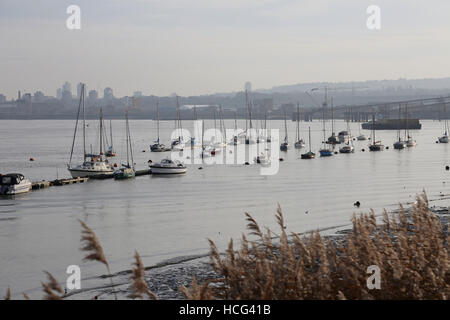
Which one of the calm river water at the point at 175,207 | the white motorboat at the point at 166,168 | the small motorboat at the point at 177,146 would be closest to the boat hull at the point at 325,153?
the calm river water at the point at 175,207

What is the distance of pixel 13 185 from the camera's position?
41.3 meters

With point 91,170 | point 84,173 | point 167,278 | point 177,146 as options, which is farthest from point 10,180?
point 177,146

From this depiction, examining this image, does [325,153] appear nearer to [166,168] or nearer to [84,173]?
[166,168]

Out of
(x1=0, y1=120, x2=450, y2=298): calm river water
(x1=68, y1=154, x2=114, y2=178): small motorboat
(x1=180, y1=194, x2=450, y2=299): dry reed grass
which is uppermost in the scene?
(x1=180, y1=194, x2=450, y2=299): dry reed grass

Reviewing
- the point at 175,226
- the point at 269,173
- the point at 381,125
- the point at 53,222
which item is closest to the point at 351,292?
the point at 175,226

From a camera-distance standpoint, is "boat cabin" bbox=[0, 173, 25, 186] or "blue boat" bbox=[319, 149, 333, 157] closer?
"boat cabin" bbox=[0, 173, 25, 186]

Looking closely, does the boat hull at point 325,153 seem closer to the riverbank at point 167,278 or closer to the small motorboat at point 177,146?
the small motorboat at point 177,146

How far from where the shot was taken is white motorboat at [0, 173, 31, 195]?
135 ft

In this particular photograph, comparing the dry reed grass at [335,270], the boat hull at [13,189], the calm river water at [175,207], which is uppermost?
the dry reed grass at [335,270]

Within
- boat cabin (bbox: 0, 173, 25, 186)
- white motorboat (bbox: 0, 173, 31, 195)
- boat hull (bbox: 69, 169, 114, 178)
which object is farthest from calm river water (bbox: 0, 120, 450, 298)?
boat hull (bbox: 69, 169, 114, 178)

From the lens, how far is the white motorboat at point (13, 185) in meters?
41.2

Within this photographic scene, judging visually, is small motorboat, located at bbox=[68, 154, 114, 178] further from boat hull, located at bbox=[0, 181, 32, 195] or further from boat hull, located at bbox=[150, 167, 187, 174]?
boat hull, located at bbox=[0, 181, 32, 195]

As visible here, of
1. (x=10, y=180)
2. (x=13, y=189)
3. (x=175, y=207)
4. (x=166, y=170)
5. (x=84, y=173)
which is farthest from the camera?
(x=166, y=170)

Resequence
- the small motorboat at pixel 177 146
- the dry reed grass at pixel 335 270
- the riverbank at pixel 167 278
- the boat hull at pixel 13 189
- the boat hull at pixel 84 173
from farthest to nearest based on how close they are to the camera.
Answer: the small motorboat at pixel 177 146, the boat hull at pixel 84 173, the boat hull at pixel 13 189, the riverbank at pixel 167 278, the dry reed grass at pixel 335 270
